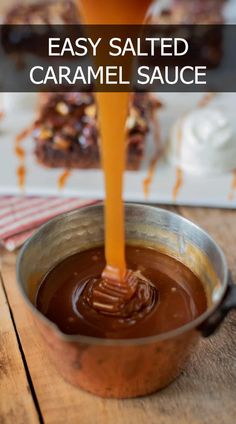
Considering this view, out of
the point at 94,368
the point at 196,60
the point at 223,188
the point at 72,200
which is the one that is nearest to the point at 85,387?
the point at 94,368

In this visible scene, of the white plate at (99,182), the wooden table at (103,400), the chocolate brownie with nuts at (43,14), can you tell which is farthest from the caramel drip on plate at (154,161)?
the chocolate brownie with nuts at (43,14)

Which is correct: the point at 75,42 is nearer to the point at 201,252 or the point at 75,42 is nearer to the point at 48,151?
the point at 48,151

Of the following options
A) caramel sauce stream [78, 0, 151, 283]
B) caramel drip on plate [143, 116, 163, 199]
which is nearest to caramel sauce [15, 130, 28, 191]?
caramel drip on plate [143, 116, 163, 199]

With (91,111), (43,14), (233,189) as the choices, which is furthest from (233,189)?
Result: (43,14)

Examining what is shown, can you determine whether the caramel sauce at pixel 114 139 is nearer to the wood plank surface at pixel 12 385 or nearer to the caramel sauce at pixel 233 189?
the wood plank surface at pixel 12 385

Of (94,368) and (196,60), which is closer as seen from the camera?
(94,368)

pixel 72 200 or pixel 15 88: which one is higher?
pixel 15 88

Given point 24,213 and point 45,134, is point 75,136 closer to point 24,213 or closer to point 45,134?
point 45,134
